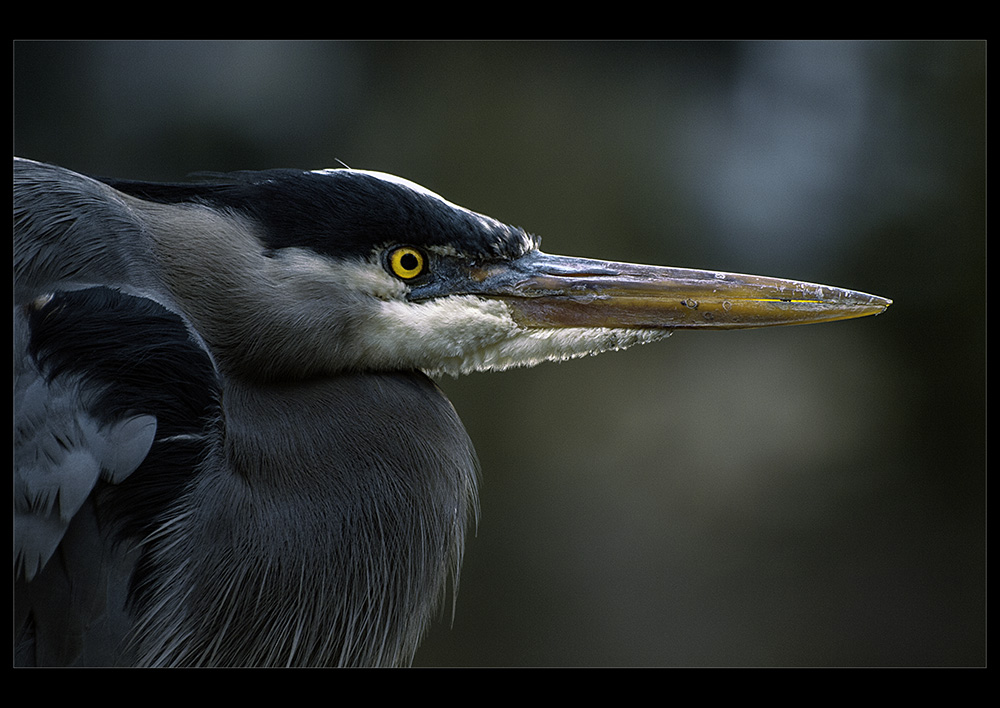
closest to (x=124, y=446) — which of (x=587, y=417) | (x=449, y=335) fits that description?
(x=449, y=335)

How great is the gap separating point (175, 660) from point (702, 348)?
227 cm

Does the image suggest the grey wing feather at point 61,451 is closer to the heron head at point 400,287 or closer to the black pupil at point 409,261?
the heron head at point 400,287

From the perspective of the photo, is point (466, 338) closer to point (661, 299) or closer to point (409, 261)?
point (409, 261)

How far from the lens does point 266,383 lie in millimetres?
907

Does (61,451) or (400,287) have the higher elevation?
(400,287)

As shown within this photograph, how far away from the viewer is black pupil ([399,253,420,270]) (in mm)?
924

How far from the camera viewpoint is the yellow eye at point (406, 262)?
0.92 meters

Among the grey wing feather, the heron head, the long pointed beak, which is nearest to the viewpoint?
the grey wing feather

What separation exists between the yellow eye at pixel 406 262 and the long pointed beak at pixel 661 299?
11 centimetres

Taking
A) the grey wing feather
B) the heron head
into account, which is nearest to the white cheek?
the heron head

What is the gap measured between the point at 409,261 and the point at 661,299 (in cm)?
32

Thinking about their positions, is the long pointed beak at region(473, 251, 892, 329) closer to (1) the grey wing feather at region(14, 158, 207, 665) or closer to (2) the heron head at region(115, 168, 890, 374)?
(2) the heron head at region(115, 168, 890, 374)

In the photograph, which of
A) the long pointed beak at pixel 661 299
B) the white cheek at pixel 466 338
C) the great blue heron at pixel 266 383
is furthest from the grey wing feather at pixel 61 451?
the long pointed beak at pixel 661 299

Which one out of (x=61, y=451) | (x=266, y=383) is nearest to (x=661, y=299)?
(x=266, y=383)
